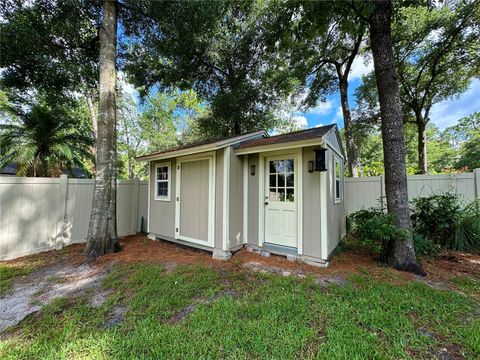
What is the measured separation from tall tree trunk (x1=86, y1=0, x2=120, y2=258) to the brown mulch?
0.38 metres

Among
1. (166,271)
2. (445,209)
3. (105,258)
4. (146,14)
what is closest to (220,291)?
(166,271)

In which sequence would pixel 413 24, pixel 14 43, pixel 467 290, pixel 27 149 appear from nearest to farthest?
1. pixel 467 290
2. pixel 14 43
3. pixel 27 149
4. pixel 413 24

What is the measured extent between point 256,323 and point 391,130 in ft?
12.9

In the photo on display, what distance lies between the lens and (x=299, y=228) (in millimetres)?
4293

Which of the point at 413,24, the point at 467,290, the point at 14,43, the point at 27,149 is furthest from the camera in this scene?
the point at 413,24

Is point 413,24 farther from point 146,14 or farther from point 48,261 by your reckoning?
point 48,261

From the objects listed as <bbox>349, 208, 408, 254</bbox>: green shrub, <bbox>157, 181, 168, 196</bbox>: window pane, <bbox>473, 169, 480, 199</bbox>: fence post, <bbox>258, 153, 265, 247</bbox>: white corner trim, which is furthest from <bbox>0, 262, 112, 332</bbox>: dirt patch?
<bbox>473, 169, 480, 199</bbox>: fence post

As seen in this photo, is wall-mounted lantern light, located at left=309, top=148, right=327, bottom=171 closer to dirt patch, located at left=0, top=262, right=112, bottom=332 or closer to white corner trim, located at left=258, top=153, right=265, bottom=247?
white corner trim, located at left=258, top=153, right=265, bottom=247

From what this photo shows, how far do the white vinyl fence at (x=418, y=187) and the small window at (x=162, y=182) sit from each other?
5.49 m

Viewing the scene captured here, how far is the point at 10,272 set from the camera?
370 cm

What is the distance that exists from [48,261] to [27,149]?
572 cm

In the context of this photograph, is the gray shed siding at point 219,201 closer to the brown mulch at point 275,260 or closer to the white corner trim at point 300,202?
the brown mulch at point 275,260

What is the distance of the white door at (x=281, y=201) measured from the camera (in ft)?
14.6

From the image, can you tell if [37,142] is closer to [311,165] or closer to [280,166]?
[280,166]
